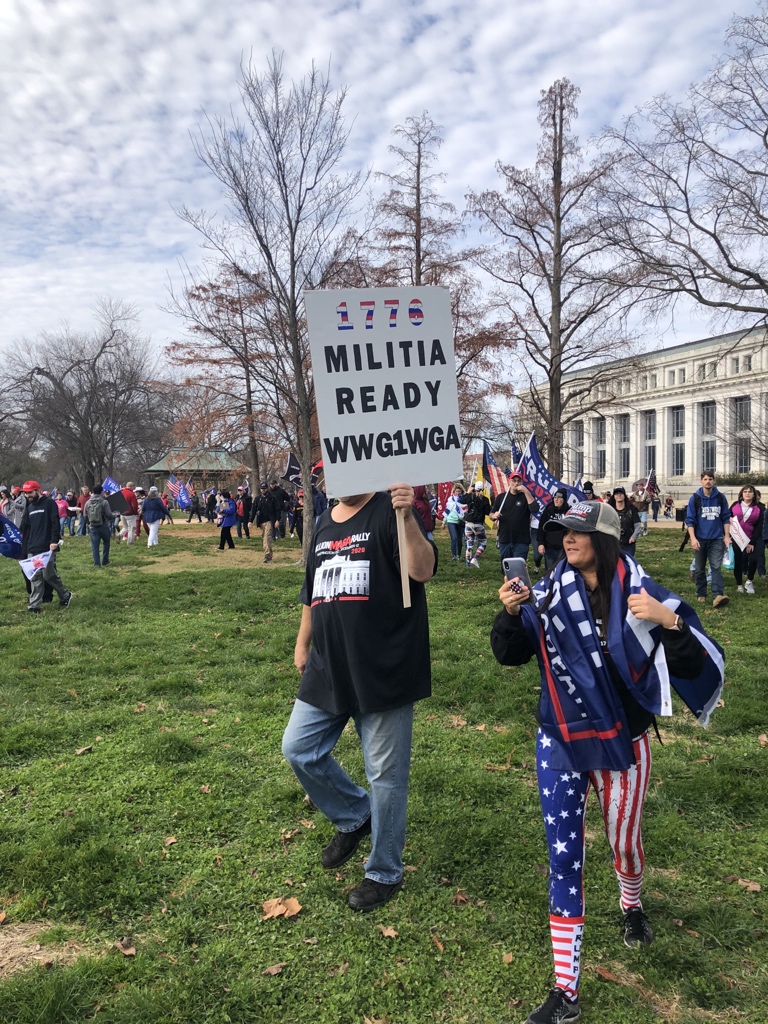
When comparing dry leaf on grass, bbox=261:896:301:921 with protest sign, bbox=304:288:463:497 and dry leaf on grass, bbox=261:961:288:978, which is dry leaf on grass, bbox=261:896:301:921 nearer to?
dry leaf on grass, bbox=261:961:288:978

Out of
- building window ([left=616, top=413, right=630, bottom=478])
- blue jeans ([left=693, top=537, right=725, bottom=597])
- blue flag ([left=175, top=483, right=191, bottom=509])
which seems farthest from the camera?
building window ([left=616, top=413, right=630, bottom=478])

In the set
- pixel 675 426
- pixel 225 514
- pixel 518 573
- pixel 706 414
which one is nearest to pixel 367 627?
pixel 518 573

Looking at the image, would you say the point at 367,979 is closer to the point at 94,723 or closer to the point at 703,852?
the point at 703,852

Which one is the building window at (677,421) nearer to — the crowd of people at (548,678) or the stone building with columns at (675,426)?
the stone building with columns at (675,426)

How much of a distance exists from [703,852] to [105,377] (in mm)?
37526

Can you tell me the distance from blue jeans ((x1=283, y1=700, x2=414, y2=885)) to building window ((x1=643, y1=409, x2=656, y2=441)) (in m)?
96.3

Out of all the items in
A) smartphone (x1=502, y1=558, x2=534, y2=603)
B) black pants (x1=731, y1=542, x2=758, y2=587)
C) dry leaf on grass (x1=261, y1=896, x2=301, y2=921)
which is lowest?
dry leaf on grass (x1=261, y1=896, x2=301, y2=921)

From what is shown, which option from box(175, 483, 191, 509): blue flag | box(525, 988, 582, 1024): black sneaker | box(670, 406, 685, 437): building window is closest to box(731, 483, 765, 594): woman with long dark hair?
box(525, 988, 582, 1024): black sneaker

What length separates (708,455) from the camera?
82.7 meters

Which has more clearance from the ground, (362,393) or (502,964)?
(362,393)

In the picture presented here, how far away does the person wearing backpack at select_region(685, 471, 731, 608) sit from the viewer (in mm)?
10070

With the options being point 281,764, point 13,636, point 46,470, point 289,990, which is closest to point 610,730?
point 289,990

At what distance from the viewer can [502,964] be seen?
2.79 metres

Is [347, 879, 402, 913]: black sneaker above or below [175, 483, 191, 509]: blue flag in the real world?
below
